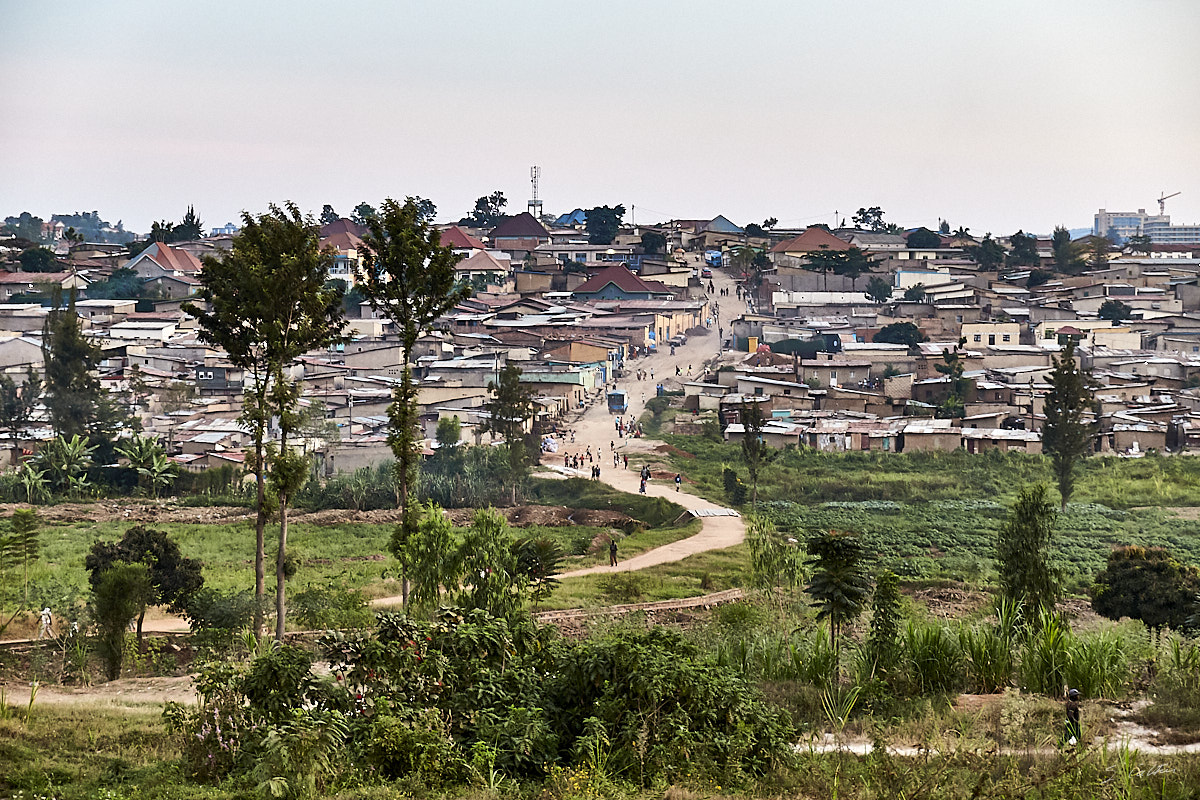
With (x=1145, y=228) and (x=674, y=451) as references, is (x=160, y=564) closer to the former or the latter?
(x=674, y=451)

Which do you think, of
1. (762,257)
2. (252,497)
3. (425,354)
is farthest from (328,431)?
(762,257)

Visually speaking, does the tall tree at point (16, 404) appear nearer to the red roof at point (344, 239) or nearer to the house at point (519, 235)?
the red roof at point (344, 239)

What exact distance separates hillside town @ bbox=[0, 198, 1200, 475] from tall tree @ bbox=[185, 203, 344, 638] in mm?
643

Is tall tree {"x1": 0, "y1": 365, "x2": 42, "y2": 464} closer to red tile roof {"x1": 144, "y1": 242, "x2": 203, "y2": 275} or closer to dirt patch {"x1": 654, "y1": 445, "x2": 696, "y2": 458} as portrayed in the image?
dirt patch {"x1": 654, "y1": 445, "x2": 696, "y2": 458}

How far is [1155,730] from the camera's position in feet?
22.7

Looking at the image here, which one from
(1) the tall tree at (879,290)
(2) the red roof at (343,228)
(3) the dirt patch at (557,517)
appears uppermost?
(2) the red roof at (343,228)

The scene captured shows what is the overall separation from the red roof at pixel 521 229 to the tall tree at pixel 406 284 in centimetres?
4530

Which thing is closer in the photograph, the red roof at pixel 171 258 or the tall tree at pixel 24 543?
the tall tree at pixel 24 543

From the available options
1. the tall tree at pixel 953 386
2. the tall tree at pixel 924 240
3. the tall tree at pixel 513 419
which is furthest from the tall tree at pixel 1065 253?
the tall tree at pixel 513 419

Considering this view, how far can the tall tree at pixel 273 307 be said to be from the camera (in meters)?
11.0

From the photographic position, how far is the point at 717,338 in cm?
3978

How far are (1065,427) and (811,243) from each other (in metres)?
29.7

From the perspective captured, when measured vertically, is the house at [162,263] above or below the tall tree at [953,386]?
above

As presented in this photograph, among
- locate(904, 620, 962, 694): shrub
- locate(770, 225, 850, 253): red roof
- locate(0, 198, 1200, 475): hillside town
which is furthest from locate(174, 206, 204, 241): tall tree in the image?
locate(904, 620, 962, 694): shrub
